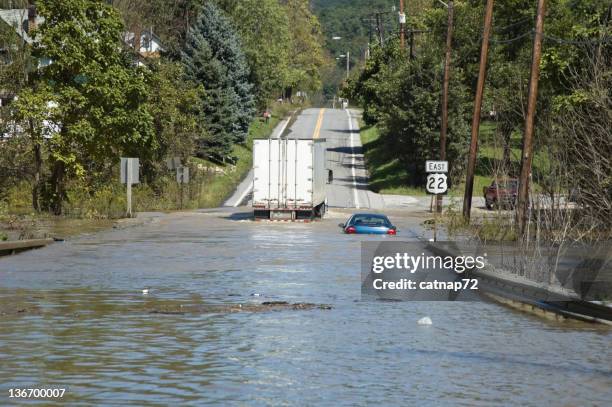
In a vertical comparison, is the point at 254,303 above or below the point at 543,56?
below

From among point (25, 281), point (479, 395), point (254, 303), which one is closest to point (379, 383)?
point (479, 395)

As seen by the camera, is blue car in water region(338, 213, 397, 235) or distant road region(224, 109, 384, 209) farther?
distant road region(224, 109, 384, 209)

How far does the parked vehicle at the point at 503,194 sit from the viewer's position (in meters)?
29.1

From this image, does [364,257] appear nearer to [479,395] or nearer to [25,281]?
[25,281]

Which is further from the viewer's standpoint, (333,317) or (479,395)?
(333,317)

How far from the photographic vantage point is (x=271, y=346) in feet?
55.0

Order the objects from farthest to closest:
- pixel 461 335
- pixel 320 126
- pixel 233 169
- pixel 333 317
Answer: pixel 320 126 < pixel 233 169 < pixel 333 317 < pixel 461 335

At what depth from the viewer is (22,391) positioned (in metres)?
13.0

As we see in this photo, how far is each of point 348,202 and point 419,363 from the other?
2451 inches

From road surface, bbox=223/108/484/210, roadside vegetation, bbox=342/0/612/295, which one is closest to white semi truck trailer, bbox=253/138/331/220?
roadside vegetation, bbox=342/0/612/295

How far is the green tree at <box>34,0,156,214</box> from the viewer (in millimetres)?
56719

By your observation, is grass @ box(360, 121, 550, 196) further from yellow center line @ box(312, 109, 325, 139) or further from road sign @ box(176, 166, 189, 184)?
road sign @ box(176, 166, 189, 184)

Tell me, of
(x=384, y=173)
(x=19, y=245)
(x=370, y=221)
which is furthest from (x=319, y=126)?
(x=19, y=245)

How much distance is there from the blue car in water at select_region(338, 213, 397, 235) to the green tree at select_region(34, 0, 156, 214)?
13.7 m
